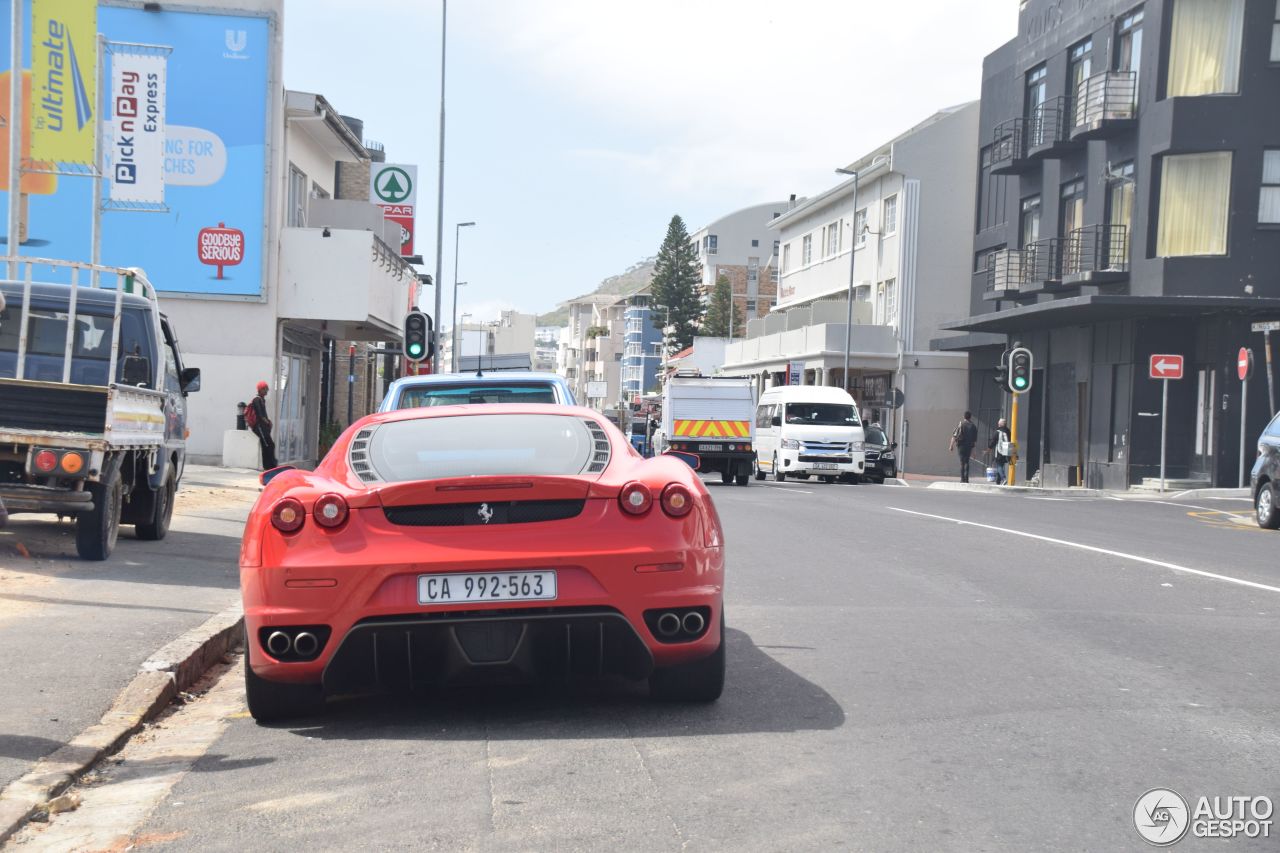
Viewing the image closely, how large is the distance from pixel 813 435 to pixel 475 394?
2852 cm

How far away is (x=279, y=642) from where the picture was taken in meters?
→ 5.69

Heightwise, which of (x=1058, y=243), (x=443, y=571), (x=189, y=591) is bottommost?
(x=189, y=591)

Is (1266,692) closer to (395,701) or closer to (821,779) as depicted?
(821,779)

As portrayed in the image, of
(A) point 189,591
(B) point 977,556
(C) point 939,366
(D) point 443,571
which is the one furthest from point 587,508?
(C) point 939,366

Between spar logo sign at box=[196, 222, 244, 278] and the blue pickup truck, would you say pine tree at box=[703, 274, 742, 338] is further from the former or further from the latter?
the blue pickup truck

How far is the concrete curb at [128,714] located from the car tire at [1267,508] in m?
15.4

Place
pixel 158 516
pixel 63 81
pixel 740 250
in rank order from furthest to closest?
pixel 740 250, pixel 63 81, pixel 158 516

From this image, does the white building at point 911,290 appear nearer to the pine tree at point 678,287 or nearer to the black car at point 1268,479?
the black car at point 1268,479

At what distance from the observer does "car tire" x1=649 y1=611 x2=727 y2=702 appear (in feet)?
19.9

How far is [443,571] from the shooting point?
5.55m

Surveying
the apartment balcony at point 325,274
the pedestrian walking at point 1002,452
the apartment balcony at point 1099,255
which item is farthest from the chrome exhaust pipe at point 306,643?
the apartment balcony at point 1099,255

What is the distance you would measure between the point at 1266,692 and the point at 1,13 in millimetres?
19176

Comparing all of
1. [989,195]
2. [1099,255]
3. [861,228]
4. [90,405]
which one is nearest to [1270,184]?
[1099,255]

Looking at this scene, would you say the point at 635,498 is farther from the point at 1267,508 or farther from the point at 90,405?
the point at 1267,508
